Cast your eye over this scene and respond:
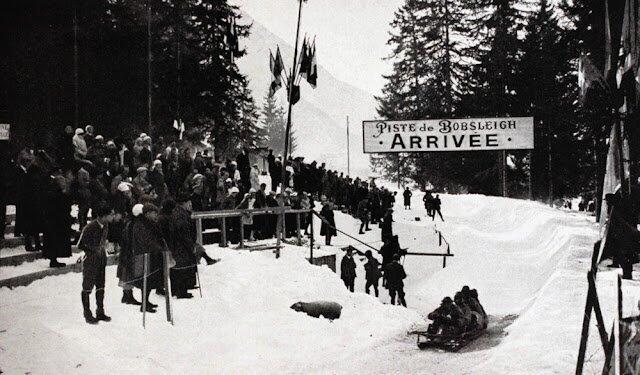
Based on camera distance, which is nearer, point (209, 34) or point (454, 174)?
point (209, 34)

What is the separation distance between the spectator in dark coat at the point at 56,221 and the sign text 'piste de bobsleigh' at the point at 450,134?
13.6 m

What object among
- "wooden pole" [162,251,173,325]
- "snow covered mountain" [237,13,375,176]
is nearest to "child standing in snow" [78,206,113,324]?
"wooden pole" [162,251,173,325]

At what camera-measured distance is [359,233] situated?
Answer: 25891mm

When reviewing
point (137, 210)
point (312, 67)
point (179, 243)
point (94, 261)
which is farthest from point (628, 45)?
point (312, 67)

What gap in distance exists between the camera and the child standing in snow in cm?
880

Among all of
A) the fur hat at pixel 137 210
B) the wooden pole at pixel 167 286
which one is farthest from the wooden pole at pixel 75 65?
the wooden pole at pixel 167 286

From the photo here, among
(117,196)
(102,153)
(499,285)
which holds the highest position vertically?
(102,153)

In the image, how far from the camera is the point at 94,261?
29.3 feet

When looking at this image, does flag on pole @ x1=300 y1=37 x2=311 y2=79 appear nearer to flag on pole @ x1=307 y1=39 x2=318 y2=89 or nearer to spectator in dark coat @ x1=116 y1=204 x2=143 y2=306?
flag on pole @ x1=307 y1=39 x2=318 y2=89

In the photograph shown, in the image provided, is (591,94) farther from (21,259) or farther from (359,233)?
(359,233)

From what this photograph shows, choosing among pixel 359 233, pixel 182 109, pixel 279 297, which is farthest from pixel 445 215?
pixel 279 297

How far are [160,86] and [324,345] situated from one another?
2197 cm

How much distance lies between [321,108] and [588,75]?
169 m

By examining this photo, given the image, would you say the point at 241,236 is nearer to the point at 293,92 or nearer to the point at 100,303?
the point at 293,92
